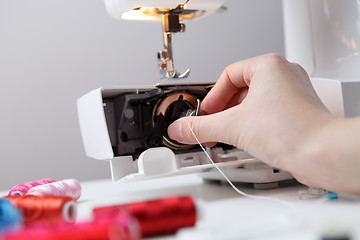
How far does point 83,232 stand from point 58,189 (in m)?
0.58

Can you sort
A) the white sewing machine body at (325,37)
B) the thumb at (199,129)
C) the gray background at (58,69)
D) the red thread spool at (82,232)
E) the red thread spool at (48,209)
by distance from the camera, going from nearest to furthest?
1. the red thread spool at (82,232)
2. the red thread spool at (48,209)
3. the thumb at (199,129)
4. the white sewing machine body at (325,37)
5. the gray background at (58,69)

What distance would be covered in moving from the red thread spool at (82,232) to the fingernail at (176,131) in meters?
0.52

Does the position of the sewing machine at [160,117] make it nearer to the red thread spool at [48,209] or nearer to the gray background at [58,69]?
the red thread spool at [48,209]

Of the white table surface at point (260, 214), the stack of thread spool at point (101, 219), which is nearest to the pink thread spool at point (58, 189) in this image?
the white table surface at point (260, 214)

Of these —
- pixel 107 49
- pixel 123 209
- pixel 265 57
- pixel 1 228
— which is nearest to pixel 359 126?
pixel 265 57

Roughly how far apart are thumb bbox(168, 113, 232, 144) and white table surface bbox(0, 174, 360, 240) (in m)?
0.12

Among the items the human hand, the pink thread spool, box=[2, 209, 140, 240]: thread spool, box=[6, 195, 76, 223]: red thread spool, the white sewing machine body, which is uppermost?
the white sewing machine body

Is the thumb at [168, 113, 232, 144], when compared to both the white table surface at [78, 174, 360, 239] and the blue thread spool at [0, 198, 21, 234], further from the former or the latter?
the blue thread spool at [0, 198, 21, 234]

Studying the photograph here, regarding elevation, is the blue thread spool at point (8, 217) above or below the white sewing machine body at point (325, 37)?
below

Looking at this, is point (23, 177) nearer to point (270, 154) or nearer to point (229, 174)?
point (229, 174)

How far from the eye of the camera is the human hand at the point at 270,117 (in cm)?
67

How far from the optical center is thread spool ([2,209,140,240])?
1.16 ft

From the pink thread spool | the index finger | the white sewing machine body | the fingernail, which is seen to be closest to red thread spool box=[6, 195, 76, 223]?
the pink thread spool

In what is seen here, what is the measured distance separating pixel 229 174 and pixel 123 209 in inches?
23.0
